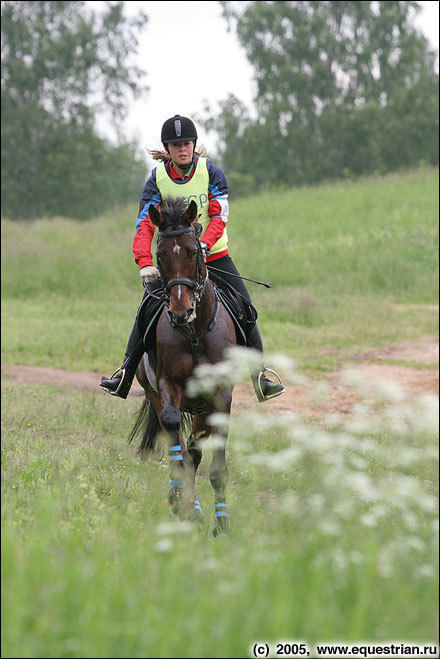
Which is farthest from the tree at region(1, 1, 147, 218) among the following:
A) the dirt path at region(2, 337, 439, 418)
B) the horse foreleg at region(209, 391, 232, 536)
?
the horse foreleg at region(209, 391, 232, 536)

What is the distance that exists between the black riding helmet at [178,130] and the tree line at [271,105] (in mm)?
43372

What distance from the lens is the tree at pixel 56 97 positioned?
47969 millimetres

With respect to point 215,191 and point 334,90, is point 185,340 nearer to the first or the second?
point 215,191

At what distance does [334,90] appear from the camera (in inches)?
2100

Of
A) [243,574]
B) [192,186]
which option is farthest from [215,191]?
[243,574]

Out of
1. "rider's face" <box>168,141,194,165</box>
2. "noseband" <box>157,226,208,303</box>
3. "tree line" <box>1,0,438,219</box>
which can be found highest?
"tree line" <box>1,0,438,219</box>

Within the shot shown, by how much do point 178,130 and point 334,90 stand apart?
49.9 m

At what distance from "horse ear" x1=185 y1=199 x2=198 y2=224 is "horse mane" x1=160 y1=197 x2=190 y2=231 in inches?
1.1

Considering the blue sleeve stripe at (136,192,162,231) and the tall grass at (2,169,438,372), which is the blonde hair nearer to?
the blue sleeve stripe at (136,192,162,231)

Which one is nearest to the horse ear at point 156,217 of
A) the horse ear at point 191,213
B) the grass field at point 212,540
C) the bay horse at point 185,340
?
the bay horse at point 185,340

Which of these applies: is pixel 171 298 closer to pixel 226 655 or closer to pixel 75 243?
pixel 226 655

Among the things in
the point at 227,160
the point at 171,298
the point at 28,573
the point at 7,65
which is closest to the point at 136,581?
the point at 28,573

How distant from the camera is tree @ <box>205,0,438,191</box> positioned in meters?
52.0

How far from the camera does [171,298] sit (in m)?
5.89
